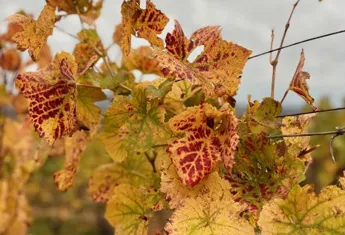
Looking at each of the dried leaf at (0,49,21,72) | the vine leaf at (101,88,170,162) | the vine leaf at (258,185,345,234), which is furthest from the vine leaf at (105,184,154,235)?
the dried leaf at (0,49,21,72)

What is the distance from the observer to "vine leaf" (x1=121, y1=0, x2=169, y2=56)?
0.83 meters

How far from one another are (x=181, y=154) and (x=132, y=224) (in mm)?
248

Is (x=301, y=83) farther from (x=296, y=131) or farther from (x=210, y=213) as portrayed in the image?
(x=210, y=213)

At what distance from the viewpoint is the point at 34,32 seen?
3.03 feet

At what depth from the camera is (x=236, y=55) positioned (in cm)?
79

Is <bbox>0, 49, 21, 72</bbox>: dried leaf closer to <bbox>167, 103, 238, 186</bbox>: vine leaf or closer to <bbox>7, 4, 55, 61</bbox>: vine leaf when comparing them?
<bbox>7, 4, 55, 61</bbox>: vine leaf

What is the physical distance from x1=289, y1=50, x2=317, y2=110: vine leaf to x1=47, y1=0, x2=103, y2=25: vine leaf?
1.59 ft

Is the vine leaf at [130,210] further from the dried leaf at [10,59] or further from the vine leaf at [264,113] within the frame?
the dried leaf at [10,59]

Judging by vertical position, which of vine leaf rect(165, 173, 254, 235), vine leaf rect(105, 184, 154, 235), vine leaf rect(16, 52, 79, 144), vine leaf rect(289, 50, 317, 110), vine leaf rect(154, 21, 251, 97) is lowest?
vine leaf rect(105, 184, 154, 235)

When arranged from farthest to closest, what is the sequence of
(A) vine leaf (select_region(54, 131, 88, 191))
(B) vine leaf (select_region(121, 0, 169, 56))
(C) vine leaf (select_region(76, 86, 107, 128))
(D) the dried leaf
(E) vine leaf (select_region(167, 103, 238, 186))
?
(D) the dried leaf, (A) vine leaf (select_region(54, 131, 88, 191)), (C) vine leaf (select_region(76, 86, 107, 128)), (B) vine leaf (select_region(121, 0, 169, 56)), (E) vine leaf (select_region(167, 103, 238, 186))

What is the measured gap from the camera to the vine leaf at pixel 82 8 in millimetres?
1137

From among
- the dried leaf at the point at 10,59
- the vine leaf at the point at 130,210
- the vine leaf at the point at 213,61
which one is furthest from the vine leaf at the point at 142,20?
the dried leaf at the point at 10,59

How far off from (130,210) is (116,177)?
28cm

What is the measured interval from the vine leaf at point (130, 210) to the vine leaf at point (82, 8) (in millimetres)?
381
